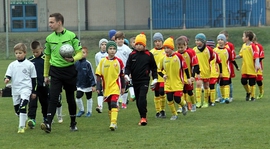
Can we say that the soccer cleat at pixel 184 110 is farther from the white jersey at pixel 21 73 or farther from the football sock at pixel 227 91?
the white jersey at pixel 21 73

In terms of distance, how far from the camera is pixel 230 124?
1205 cm

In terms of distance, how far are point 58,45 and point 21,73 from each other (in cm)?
98

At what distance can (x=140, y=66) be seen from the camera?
1255 centimetres

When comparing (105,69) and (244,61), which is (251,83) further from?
(105,69)

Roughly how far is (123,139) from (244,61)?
7573 millimetres

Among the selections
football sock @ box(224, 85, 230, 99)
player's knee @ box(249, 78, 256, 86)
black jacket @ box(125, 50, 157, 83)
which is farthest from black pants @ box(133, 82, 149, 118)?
player's knee @ box(249, 78, 256, 86)

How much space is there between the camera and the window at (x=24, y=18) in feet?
157

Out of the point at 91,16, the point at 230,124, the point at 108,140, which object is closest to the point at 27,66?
the point at 108,140

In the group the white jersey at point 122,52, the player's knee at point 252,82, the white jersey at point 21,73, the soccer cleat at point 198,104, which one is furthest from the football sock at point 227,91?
the white jersey at point 21,73

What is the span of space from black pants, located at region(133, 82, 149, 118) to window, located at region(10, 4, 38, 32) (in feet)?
118

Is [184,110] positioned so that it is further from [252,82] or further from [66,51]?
[252,82]

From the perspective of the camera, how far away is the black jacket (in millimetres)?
12539

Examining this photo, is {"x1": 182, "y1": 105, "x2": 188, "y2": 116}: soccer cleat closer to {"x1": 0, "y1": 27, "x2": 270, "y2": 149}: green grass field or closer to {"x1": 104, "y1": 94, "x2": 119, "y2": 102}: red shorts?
{"x1": 0, "y1": 27, "x2": 270, "y2": 149}: green grass field

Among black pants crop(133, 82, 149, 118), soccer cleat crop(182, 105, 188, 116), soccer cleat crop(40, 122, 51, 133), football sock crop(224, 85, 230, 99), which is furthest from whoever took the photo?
football sock crop(224, 85, 230, 99)
